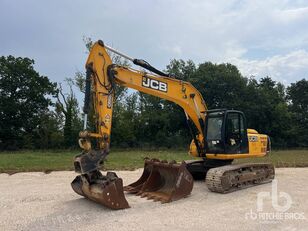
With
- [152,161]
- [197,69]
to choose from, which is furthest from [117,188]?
[197,69]

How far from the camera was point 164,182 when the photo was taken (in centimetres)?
953

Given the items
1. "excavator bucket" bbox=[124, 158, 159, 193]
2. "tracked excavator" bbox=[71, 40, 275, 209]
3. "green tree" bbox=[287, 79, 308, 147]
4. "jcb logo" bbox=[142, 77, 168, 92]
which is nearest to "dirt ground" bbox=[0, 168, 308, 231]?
"tracked excavator" bbox=[71, 40, 275, 209]

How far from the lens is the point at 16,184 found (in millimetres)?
11094

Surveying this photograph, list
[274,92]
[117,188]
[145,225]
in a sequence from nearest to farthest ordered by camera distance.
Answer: [145,225]
[117,188]
[274,92]

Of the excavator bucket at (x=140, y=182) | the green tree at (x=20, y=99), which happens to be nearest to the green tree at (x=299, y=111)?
the green tree at (x=20, y=99)

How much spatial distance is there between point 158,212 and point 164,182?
88.6 inches

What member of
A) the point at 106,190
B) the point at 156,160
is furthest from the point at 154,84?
the point at 106,190

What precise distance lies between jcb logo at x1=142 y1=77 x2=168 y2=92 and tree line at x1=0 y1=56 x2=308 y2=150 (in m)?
21.0

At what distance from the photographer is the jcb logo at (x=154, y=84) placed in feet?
29.9

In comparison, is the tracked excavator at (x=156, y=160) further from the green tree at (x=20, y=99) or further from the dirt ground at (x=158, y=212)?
the green tree at (x=20, y=99)

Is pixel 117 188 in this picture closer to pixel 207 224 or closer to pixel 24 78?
pixel 207 224

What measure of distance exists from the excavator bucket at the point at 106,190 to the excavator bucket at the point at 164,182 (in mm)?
1260

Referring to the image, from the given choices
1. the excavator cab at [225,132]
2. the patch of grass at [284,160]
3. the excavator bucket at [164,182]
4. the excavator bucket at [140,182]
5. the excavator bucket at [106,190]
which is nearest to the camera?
Answer: the excavator bucket at [106,190]

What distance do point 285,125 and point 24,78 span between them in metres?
30.8
